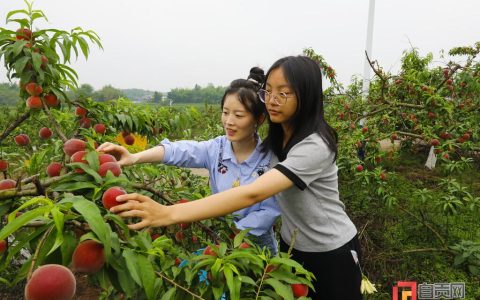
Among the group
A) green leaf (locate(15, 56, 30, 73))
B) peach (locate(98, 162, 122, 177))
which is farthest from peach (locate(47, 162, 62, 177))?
green leaf (locate(15, 56, 30, 73))

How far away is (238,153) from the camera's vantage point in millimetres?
1664

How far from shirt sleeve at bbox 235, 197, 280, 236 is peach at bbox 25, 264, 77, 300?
0.74 metres

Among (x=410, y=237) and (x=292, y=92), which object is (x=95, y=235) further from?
(x=410, y=237)

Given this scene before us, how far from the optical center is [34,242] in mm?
664

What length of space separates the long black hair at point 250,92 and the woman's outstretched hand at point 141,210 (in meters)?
0.75

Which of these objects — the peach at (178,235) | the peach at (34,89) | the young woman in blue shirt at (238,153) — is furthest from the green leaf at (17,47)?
the peach at (178,235)

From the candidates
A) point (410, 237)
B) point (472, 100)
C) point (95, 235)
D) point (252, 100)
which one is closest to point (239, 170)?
point (252, 100)

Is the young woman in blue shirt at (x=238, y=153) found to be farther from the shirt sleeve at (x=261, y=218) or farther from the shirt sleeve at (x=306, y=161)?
the shirt sleeve at (x=306, y=161)

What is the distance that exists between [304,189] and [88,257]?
0.82 meters

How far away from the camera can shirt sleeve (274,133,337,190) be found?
1146 mm

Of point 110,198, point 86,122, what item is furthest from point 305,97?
point 86,122

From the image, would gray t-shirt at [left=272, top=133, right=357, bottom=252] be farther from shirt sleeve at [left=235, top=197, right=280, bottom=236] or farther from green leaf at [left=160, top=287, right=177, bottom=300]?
green leaf at [left=160, top=287, right=177, bottom=300]

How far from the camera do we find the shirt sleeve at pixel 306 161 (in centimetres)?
115
